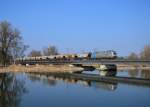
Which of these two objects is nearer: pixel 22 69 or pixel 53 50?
pixel 22 69

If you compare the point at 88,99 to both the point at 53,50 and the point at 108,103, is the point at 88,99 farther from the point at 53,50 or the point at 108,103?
the point at 53,50

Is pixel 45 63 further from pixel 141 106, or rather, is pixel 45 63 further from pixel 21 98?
pixel 141 106

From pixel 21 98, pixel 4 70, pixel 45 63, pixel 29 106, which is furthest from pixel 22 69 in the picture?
pixel 29 106

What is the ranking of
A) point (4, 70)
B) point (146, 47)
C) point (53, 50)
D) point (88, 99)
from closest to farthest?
point (88, 99), point (4, 70), point (146, 47), point (53, 50)

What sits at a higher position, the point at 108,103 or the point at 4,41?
the point at 4,41

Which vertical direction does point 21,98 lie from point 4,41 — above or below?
below

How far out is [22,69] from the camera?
106 meters

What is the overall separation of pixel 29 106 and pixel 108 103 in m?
8.21

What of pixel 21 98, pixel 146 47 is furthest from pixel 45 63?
pixel 21 98

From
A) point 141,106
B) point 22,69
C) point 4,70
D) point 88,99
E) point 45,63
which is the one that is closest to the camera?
point 141,106

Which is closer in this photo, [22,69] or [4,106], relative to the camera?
[4,106]

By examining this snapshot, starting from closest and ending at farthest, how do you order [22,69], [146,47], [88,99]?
1. [88,99]
2. [22,69]
3. [146,47]

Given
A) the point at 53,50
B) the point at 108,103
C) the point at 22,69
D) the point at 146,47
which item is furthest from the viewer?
the point at 53,50

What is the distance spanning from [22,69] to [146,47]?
296ft
